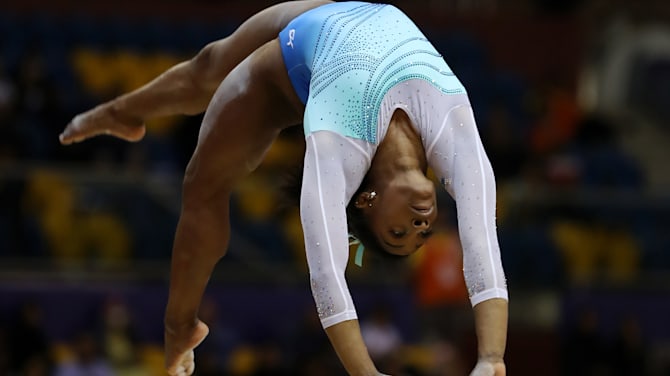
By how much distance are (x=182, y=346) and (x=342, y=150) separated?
1.34 meters

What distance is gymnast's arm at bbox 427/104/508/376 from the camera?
3.39 m

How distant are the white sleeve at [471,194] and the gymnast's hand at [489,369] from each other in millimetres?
219

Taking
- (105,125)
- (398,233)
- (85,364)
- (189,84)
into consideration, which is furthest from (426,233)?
(85,364)

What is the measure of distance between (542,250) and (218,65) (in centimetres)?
580

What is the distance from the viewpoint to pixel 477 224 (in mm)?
3520

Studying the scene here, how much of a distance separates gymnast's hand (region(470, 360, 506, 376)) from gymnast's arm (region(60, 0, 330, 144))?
161 centimetres

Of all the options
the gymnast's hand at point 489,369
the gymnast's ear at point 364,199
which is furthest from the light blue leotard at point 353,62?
the gymnast's hand at point 489,369

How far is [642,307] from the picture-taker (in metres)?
9.88

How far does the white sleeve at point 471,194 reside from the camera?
3.47m

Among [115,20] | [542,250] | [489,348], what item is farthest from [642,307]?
[489,348]

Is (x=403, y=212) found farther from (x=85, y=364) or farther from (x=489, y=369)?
(x=85, y=364)

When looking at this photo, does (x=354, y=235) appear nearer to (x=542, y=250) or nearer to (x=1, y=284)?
(x=1, y=284)

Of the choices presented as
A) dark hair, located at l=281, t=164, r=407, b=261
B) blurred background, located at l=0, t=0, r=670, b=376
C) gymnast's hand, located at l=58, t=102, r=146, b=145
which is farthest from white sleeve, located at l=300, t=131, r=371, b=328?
blurred background, located at l=0, t=0, r=670, b=376

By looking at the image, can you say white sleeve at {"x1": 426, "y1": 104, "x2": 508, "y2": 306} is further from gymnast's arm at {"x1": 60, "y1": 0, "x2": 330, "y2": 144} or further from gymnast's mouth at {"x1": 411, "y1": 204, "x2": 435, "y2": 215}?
gymnast's arm at {"x1": 60, "y1": 0, "x2": 330, "y2": 144}
